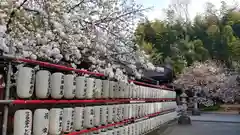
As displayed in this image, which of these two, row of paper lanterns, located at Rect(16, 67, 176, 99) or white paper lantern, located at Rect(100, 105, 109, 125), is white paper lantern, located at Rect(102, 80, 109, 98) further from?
white paper lantern, located at Rect(100, 105, 109, 125)

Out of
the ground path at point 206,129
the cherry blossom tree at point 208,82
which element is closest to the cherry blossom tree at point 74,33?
the ground path at point 206,129

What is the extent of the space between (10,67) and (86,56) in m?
2.48

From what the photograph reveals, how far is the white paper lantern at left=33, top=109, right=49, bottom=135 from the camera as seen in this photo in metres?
3.14

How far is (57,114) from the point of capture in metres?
3.52

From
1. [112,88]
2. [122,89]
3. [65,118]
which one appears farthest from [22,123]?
[122,89]

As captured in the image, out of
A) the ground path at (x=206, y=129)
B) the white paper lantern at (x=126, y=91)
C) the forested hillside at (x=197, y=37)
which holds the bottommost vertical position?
the ground path at (x=206, y=129)

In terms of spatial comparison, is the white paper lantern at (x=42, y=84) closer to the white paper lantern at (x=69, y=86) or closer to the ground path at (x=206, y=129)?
the white paper lantern at (x=69, y=86)

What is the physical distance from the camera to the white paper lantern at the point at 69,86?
12.5ft

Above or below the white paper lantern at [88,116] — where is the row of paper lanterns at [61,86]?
above

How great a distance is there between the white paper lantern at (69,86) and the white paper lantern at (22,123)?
874 millimetres

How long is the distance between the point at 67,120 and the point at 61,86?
489 mm

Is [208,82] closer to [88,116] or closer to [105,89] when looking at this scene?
[105,89]

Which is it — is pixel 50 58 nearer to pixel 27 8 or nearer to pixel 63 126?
pixel 27 8

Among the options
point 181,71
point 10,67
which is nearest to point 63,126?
point 10,67
